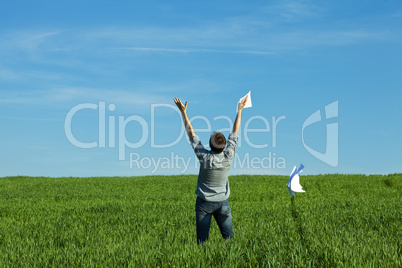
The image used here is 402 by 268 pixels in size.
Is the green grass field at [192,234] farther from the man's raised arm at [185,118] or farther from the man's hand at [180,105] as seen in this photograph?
the man's hand at [180,105]

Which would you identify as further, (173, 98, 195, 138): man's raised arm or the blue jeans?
(173, 98, 195, 138): man's raised arm

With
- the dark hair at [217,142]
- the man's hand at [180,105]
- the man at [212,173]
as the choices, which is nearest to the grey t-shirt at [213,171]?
the man at [212,173]

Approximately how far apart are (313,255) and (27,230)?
8.28m

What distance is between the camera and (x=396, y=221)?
11484 mm

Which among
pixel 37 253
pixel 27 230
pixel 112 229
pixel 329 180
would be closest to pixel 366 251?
pixel 37 253

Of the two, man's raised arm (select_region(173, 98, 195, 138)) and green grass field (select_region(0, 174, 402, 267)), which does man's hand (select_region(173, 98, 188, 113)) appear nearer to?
man's raised arm (select_region(173, 98, 195, 138))

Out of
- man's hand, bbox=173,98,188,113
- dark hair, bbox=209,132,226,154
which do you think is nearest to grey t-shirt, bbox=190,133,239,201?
dark hair, bbox=209,132,226,154

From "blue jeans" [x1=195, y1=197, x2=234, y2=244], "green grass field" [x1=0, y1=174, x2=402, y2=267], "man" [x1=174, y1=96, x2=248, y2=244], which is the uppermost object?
"man" [x1=174, y1=96, x2=248, y2=244]

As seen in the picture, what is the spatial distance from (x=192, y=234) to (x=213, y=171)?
3569 millimetres

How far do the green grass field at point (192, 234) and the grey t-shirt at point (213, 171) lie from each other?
791mm

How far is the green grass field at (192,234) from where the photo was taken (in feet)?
18.7

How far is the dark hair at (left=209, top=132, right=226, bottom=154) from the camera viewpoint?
6016 millimetres

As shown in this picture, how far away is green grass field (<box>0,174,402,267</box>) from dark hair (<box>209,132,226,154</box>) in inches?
54.5

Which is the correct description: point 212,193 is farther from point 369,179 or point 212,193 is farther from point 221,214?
point 369,179
